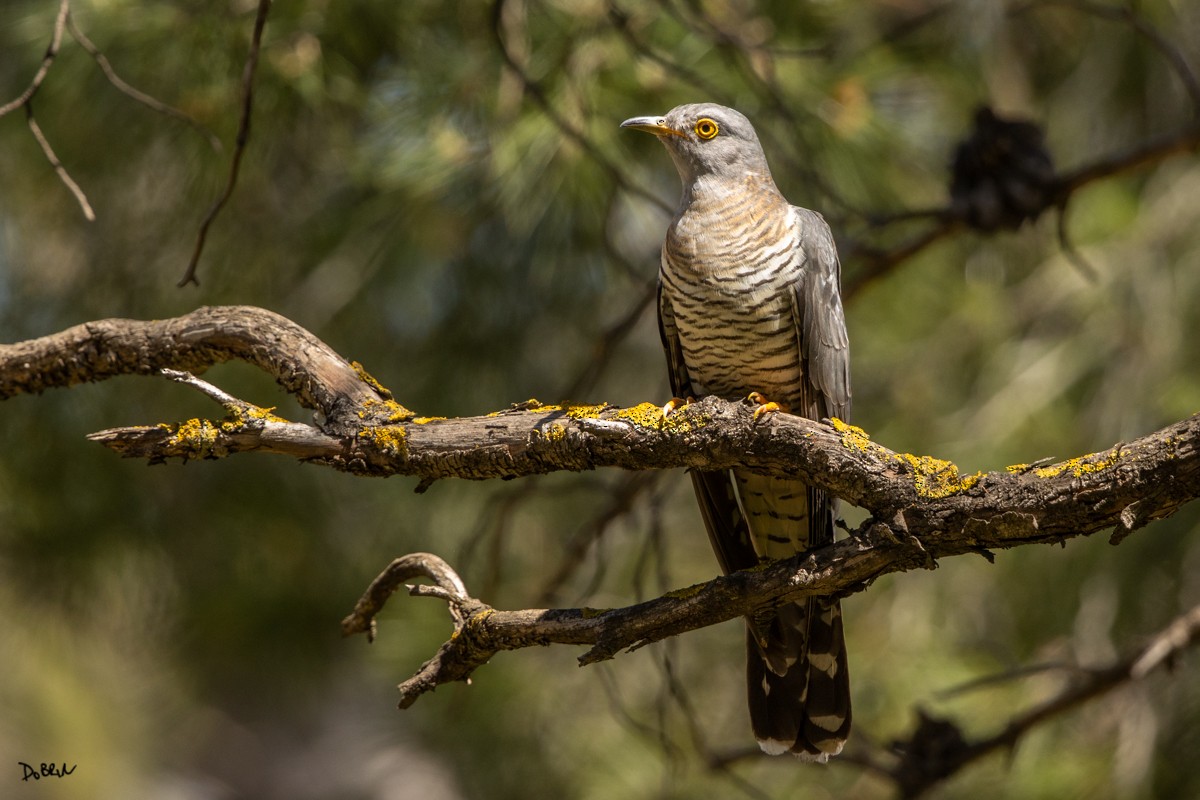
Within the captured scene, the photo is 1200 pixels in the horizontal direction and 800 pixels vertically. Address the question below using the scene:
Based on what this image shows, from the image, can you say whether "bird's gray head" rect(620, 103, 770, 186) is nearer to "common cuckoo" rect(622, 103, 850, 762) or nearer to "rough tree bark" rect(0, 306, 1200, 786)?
"common cuckoo" rect(622, 103, 850, 762)

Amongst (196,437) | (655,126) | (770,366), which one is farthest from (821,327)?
(196,437)

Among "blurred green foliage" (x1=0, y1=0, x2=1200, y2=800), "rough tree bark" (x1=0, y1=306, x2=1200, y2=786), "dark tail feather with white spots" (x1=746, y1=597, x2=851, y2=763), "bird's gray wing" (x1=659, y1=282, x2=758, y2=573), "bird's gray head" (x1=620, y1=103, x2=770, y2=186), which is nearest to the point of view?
"rough tree bark" (x1=0, y1=306, x2=1200, y2=786)

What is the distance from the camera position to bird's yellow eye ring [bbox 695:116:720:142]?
321cm

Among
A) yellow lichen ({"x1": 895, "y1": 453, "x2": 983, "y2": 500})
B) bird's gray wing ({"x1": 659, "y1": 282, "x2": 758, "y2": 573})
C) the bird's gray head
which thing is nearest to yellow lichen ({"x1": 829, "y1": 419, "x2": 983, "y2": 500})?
yellow lichen ({"x1": 895, "y1": 453, "x2": 983, "y2": 500})

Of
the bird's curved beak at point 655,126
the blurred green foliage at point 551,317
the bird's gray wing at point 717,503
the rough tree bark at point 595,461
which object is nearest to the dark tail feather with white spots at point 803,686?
the bird's gray wing at point 717,503

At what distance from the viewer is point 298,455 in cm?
225

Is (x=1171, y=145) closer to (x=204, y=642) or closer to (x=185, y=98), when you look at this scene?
(x=185, y=98)

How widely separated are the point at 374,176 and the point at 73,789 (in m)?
6.11

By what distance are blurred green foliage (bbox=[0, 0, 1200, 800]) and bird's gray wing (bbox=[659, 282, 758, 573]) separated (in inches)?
6.7

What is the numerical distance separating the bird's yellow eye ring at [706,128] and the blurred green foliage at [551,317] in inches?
7.6

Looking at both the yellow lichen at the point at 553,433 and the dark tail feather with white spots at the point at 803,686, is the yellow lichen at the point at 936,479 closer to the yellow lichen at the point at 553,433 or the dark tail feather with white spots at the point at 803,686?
the yellow lichen at the point at 553,433

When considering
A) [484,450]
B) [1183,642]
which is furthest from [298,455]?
[1183,642]

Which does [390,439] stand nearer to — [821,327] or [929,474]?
[929,474]

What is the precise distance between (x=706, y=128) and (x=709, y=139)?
0.03m
